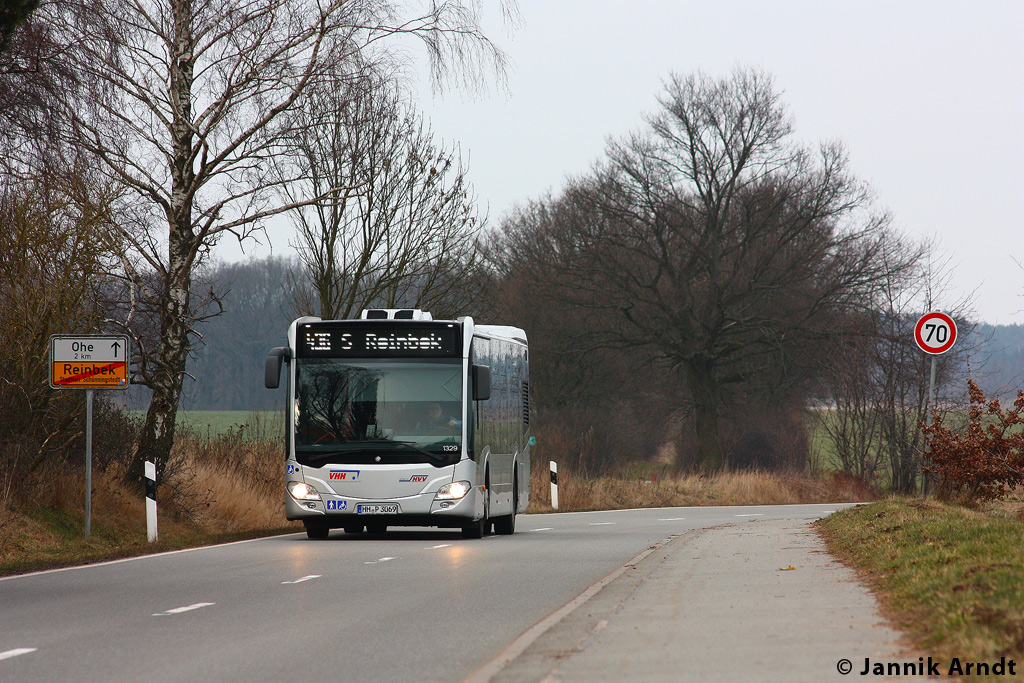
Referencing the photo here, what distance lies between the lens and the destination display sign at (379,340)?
19.4 metres

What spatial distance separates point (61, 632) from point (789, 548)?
9229 mm

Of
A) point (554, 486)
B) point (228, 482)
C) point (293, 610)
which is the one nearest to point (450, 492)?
point (228, 482)

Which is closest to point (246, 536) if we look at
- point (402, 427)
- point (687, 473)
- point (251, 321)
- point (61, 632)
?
point (402, 427)

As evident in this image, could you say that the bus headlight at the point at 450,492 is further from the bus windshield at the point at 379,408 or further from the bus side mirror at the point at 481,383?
the bus side mirror at the point at 481,383

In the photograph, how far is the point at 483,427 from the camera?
781 inches

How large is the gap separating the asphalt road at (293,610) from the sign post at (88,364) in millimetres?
2414

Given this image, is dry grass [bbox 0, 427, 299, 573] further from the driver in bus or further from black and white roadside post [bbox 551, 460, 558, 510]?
black and white roadside post [bbox 551, 460, 558, 510]

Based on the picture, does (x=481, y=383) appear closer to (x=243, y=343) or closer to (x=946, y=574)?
(x=946, y=574)

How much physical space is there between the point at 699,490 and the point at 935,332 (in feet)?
64.3

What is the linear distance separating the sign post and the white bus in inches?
81.2

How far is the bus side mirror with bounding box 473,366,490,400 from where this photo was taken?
1917 cm

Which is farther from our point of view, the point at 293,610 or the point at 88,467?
the point at 88,467

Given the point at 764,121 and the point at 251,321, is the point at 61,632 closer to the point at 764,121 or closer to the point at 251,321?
the point at 764,121

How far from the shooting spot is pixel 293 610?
1090cm
